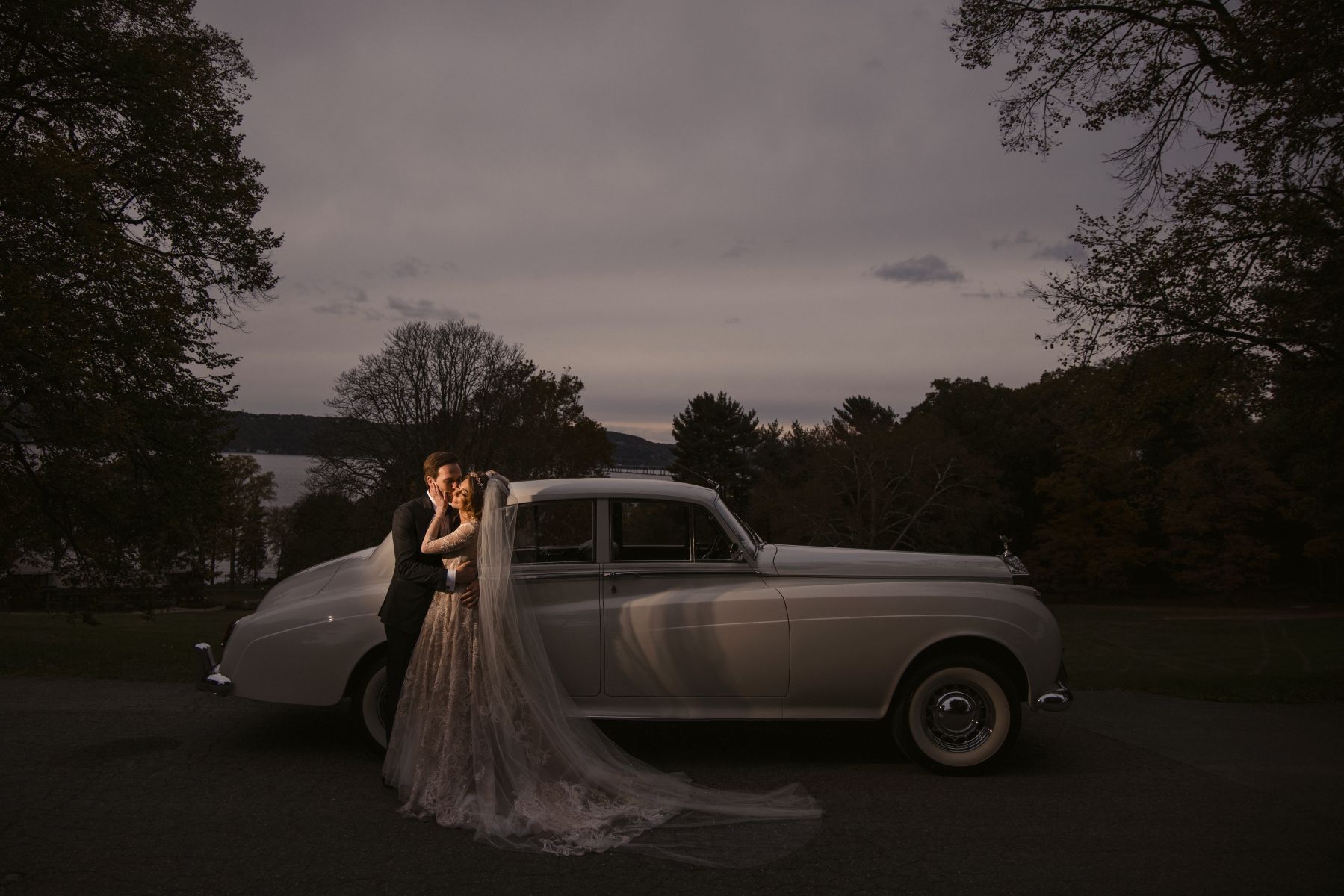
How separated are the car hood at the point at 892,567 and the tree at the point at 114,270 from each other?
10.3m

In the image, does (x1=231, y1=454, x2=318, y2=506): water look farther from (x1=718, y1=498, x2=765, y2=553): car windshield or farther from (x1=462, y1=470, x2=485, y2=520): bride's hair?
(x1=462, y1=470, x2=485, y2=520): bride's hair

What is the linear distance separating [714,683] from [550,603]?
121 centimetres

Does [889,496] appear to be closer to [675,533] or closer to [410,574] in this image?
[675,533]

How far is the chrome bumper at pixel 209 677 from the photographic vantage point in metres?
6.06

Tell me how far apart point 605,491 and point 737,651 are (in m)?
1.41

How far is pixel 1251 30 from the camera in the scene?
10836 millimetres

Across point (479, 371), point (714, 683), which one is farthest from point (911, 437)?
point (714, 683)

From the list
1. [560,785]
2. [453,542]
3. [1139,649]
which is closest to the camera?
[560,785]

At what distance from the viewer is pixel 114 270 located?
13.0 meters

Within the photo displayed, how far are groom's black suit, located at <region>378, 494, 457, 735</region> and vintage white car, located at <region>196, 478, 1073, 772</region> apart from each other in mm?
484

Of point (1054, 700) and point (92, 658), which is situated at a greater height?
point (1054, 700)

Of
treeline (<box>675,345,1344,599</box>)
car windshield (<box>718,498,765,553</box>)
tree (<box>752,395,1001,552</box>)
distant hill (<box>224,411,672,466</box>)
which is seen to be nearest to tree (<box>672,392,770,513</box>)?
distant hill (<box>224,411,672,466</box>)

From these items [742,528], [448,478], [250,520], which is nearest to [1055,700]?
[742,528]

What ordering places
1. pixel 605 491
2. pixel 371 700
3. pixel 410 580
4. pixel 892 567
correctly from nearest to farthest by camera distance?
pixel 410 580
pixel 371 700
pixel 605 491
pixel 892 567
